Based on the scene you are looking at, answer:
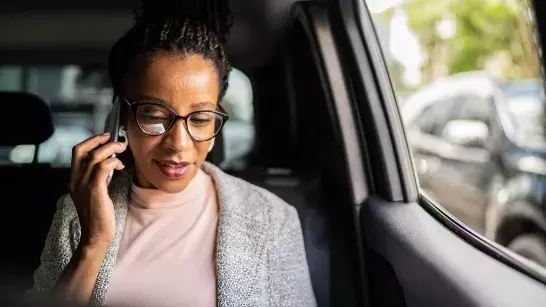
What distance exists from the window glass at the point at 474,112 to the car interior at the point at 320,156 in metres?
0.07

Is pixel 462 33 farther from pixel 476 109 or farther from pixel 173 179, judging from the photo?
pixel 173 179

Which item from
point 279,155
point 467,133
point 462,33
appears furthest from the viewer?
point 467,133

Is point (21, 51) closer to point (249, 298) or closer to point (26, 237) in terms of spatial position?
point (26, 237)

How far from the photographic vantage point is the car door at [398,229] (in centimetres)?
91

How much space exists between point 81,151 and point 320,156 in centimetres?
51

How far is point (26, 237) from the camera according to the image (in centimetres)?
105

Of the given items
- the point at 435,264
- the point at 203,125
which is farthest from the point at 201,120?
the point at 435,264

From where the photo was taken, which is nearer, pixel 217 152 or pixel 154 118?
pixel 154 118

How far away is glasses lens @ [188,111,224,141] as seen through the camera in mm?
976

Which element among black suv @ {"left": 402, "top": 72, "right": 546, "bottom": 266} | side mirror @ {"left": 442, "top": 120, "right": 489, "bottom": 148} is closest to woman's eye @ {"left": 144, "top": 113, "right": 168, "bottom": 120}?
black suv @ {"left": 402, "top": 72, "right": 546, "bottom": 266}

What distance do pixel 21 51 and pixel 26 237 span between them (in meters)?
0.33

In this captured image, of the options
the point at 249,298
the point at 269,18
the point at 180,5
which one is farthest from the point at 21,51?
the point at 249,298

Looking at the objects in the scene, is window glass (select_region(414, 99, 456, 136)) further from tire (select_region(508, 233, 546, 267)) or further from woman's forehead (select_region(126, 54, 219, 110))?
woman's forehead (select_region(126, 54, 219, 110))

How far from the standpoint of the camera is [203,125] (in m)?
1.00
